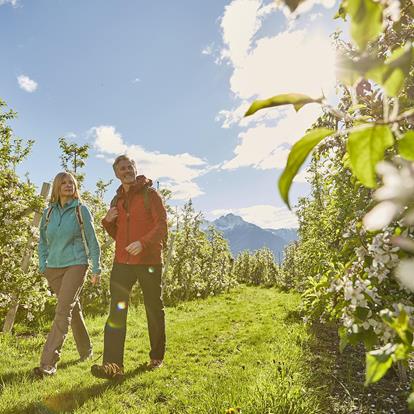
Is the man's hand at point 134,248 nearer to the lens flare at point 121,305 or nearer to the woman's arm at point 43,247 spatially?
the lens flare at point 121,305

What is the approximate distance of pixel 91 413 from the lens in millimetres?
3424

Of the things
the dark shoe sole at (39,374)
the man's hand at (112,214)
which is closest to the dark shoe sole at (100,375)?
the dark shoe sole at (39,374)

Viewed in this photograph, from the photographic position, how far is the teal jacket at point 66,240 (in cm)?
441

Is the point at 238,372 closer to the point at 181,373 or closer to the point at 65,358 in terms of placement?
the point at 181,373

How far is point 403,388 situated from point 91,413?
11.4ft

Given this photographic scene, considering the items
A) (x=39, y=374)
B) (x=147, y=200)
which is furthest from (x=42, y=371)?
(x=147, y=200)

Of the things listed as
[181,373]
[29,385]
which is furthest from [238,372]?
[29,385]

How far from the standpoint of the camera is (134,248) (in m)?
4.17

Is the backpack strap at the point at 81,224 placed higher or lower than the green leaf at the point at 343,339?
higher

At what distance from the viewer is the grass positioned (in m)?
3.55

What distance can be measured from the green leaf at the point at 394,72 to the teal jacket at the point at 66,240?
4347mm

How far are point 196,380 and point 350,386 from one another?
1.84 meters

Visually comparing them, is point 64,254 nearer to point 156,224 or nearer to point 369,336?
point 156,224

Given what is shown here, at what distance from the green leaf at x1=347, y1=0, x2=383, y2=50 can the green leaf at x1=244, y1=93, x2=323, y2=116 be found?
0.08 metres
